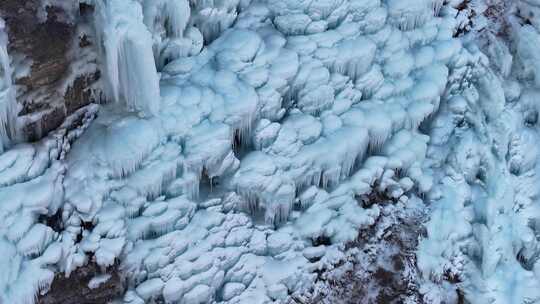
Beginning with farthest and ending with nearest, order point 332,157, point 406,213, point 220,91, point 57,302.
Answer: point 406,213
point 332,157
point 220,91
point 57,302

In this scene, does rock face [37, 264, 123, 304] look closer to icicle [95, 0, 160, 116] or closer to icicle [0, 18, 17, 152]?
icicle [0, 18, 17, 152]

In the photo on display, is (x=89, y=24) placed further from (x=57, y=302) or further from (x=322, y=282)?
(x=322, y=282)

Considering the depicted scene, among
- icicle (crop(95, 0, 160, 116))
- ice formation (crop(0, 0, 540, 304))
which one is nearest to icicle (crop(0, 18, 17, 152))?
ice formation (crop(0, 0, 540, 304))

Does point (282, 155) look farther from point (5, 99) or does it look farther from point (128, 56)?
point (5, 99)

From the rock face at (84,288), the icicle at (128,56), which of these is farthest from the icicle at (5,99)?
the rock face at (84,288)

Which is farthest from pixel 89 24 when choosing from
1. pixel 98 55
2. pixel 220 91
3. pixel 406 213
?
pixel 406 213

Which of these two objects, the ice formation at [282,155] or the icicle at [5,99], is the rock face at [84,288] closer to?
the ice formation at [282,155]
